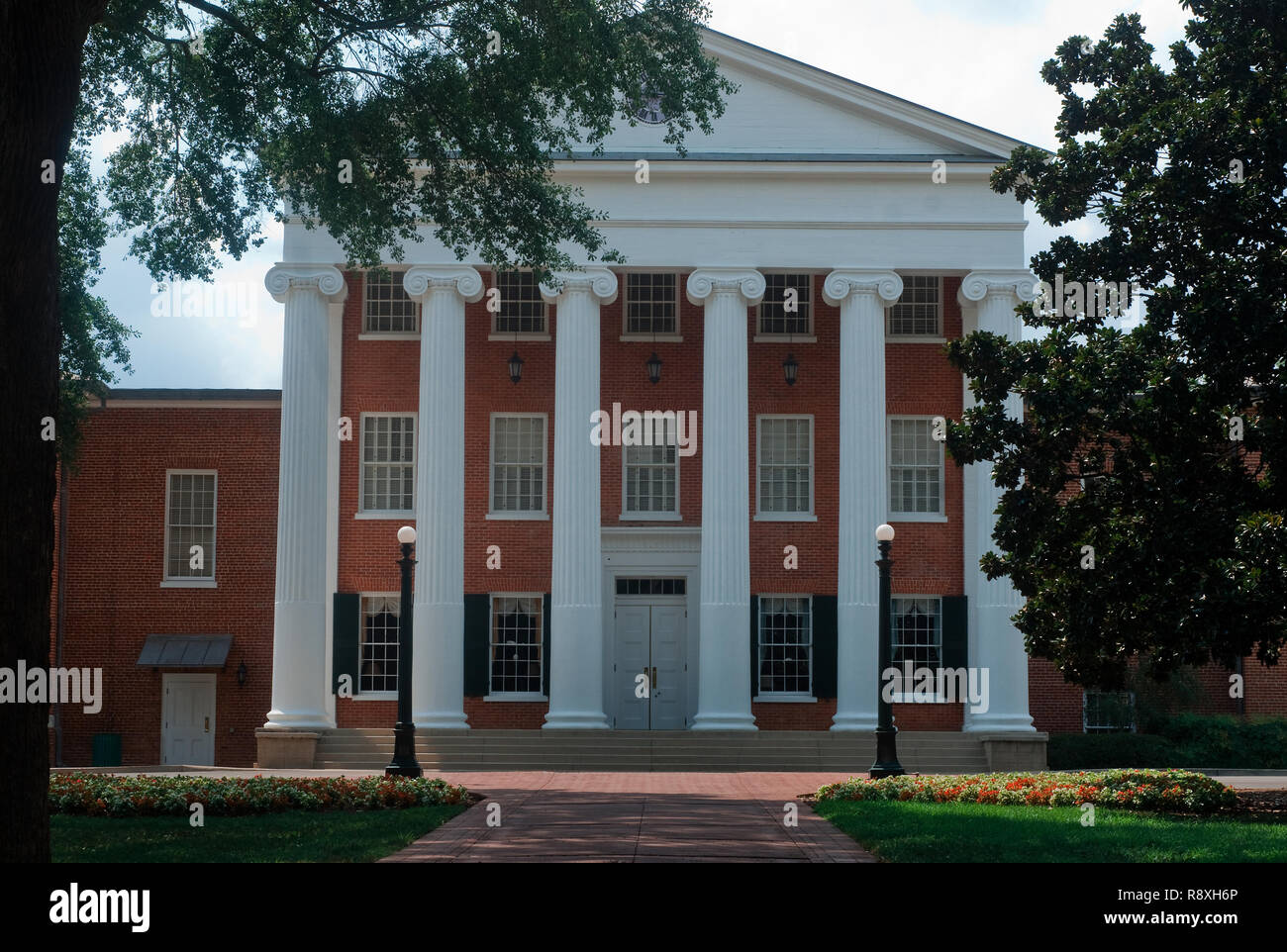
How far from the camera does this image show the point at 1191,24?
18453 mm

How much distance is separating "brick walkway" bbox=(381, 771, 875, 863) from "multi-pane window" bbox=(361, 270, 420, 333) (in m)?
12.5

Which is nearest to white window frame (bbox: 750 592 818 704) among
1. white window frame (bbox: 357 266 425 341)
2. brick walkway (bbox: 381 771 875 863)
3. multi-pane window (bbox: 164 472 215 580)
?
brick walkway (bbox: 381 771 875 863)

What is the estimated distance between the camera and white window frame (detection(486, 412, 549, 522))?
32.3 m

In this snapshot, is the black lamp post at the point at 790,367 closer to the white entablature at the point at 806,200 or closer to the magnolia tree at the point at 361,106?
the white entablature at the point at 806,200

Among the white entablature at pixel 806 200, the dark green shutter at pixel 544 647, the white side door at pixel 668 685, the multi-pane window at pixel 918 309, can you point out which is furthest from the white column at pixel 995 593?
the dark green shutter at pixel 544 647

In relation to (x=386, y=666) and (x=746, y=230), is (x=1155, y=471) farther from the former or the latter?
(x=386, y=666)

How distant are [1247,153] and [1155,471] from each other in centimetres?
381

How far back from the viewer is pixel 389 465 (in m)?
32.2

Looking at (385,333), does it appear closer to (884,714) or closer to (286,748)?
(286,748)

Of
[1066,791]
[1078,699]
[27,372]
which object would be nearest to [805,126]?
[1078,699]

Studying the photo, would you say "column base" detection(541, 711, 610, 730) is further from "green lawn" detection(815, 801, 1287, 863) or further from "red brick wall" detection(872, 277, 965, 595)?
"green lawn" detection(815, 801, 1287, 863)

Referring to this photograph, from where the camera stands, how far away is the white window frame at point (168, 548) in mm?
33281

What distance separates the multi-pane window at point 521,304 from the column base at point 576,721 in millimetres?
8547
